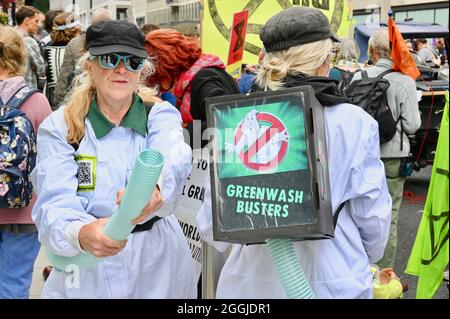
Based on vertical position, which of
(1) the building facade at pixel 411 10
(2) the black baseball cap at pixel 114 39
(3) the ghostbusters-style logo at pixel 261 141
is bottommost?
(1) the building facade at pixel 411 10

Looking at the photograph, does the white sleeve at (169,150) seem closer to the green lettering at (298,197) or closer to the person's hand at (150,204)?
the person's hand at (150,204)

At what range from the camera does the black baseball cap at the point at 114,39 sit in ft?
8.74

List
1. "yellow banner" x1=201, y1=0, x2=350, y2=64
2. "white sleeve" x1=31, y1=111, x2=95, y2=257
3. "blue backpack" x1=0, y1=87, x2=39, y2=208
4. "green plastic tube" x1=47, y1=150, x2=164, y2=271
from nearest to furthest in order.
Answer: "green plastic tube" x1=47, y1=150, x2=164, y2=271
"white sleeve" x1=31, y1=111, x2=95, y2=257
"blue backpack" x1=0, y1=87, x2=39, y2=208
"yellow banner" x1=201, y1=0, x2=350, y2=64

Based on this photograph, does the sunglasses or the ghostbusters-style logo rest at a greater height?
the sunglasses

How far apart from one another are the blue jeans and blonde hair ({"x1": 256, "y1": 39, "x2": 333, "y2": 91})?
83.9 inches

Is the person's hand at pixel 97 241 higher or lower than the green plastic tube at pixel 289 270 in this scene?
higher

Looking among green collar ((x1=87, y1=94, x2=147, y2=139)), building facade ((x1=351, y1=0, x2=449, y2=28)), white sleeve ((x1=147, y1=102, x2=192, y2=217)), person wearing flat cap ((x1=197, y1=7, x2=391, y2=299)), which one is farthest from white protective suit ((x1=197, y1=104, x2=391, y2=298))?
building facade ((x1=351, y1=0, x2=449, y2=28))

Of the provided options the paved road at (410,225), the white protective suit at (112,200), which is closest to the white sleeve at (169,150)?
the white protective suit at (112,200)

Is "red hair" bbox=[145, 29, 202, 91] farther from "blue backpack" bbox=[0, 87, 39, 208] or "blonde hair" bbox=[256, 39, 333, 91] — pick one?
"blonde hair" bbox=[256, 39, 333, 91]

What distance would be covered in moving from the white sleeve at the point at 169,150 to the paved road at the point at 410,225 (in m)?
3.16

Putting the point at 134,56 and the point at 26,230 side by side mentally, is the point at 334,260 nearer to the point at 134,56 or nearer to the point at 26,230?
the point at 134,56

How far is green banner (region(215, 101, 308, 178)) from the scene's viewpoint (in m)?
2.25
